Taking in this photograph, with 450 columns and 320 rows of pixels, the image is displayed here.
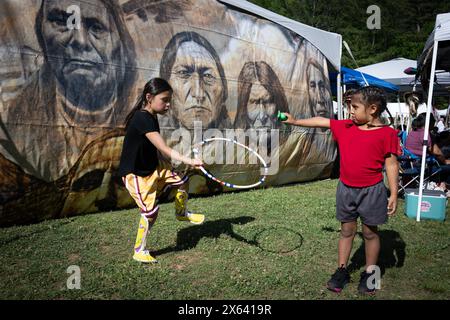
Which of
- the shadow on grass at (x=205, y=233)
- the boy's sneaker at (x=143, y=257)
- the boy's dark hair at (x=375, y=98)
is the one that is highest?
the boy's dark hair at (x=375, y=98)

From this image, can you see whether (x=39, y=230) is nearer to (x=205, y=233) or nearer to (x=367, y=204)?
(x=205, y=233)

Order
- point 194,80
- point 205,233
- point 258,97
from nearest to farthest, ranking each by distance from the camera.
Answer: point 205,233 < point 194,80 < point 258,97

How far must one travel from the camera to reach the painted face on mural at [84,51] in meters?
6.16

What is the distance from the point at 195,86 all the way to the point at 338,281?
213 inches

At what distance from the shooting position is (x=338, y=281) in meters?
3.91

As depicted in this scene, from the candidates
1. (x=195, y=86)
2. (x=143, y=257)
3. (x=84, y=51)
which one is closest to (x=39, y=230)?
(x=143, y=257)

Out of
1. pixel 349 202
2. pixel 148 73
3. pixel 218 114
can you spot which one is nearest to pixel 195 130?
pixel 218 114

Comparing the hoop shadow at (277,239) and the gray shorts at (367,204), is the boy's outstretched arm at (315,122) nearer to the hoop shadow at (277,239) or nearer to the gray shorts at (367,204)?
the gray shorts at (367,204)

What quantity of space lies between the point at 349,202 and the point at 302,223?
2448 millimetres

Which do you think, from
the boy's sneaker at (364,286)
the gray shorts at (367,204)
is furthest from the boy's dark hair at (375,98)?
the boy's sneaker at (364,286)

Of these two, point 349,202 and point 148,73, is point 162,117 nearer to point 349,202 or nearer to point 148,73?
point 148,73

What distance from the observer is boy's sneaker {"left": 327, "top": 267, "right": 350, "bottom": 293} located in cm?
388

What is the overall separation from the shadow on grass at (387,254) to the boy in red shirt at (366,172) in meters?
0.67

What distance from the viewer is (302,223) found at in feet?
20.6
